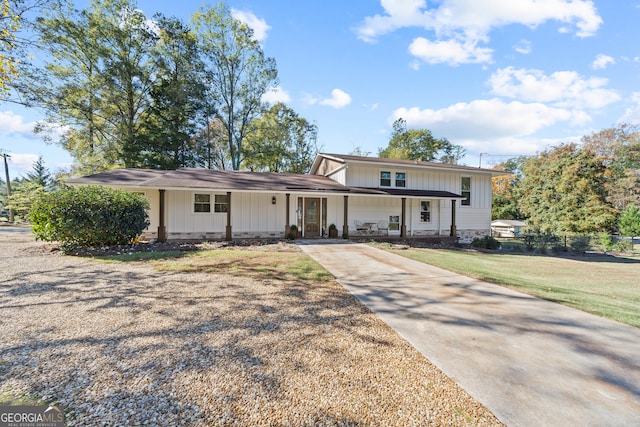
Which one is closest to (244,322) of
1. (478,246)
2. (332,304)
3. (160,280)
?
(332,304)

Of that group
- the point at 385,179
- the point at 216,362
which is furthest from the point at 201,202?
the point at 216,362

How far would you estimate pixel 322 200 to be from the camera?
579 inches

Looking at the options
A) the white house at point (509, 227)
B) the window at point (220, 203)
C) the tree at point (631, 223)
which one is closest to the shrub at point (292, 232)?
the window at point (220, 203)

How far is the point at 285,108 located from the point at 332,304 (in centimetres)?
3120

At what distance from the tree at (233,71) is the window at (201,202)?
1585cm

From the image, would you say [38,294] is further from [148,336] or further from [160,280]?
[148,336]

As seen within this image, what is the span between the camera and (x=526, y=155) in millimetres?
44312

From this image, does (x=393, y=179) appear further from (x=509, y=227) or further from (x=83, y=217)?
(x=509, y=227)

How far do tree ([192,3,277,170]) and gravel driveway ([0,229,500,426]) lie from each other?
25653mm

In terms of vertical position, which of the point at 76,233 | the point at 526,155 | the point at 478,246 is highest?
the point at 526,155

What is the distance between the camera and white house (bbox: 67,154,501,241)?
500 inches

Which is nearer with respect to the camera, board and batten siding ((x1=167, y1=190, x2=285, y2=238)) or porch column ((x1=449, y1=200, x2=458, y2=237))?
board and batten siding ((x1=167, y1=190, x2=285, y2=238))

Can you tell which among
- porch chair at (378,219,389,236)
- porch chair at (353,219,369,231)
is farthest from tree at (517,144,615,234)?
porch chair at (353,219,369,231)

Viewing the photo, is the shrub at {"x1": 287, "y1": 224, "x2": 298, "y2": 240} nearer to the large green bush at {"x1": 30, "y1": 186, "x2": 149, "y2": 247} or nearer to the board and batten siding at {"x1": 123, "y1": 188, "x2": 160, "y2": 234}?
the board and batten siding at {"x1": 123, "y1": 188, "x2": 160, "y2": 234}
